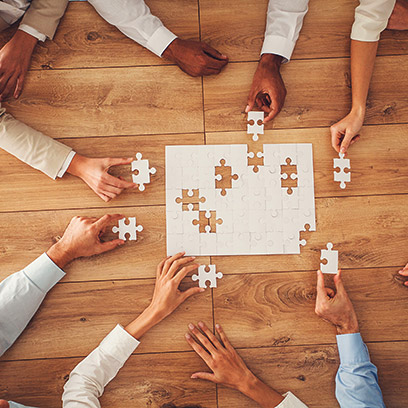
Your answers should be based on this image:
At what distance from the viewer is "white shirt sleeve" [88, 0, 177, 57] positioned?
64.2 inches

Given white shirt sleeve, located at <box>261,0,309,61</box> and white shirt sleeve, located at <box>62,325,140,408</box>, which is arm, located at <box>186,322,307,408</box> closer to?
white shirt sleeve, located at <box>62,325,140,408</box>

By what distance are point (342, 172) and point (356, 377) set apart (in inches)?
33.8

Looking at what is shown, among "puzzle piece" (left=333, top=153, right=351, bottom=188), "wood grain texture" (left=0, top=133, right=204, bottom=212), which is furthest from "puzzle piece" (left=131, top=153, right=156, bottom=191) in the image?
"puzzle piece" (left=333, top=153, right=351, bottom=188)

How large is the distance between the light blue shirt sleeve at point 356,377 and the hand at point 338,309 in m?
0.04

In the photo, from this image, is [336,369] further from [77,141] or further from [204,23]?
[204,23]

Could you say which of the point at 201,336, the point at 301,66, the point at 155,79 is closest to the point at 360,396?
the point at 201,336

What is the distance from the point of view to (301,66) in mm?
1725

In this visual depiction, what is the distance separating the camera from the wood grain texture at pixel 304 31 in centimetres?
173

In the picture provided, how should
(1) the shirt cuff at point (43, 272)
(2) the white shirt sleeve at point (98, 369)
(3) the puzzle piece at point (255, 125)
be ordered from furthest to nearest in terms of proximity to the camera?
1. (3) the puzzle piece at point (255, 125)
2. (1) the shirt cuff at point (43, 272)
3. (2) the white shirt sleeve at point (98, 369)

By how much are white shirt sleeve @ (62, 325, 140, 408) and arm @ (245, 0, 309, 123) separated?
3.71 feet

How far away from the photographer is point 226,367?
5.14ft

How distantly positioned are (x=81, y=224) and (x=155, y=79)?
0.73m

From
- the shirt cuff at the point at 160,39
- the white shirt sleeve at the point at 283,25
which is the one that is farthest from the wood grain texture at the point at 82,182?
the white shirt sleeve at the point at 283,25

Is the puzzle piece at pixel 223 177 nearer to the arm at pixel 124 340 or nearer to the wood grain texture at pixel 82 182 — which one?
the wood grain texture at pixel 82 182
